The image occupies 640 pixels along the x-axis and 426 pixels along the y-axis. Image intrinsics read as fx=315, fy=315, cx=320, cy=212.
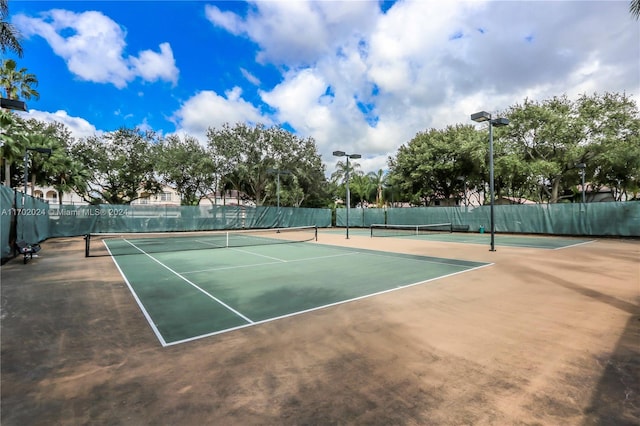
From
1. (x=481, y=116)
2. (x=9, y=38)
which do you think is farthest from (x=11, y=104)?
(x=481, y=116)

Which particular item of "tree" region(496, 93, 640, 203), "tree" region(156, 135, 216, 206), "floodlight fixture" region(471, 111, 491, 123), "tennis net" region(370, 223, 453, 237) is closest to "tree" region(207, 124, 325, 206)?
"tree" region(156, 135, 216, 206)

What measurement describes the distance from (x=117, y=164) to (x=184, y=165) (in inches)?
285

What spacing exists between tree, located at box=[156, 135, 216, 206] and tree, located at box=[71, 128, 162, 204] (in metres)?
1.79

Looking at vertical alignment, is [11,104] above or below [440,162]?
below

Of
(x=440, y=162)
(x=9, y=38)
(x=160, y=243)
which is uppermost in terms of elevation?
(x=9, y=38)

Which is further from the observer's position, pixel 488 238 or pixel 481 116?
pixel 488 238

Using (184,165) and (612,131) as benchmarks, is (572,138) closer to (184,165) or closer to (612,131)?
(612,131)

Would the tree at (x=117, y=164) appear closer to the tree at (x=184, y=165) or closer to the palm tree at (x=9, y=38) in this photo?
the tree at (x=184, y=165)

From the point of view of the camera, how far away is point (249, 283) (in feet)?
25.3

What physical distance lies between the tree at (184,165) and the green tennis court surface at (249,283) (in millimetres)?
27081

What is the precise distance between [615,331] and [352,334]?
3.69m

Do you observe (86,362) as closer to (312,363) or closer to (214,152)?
(312,363)

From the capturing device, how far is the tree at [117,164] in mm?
36156

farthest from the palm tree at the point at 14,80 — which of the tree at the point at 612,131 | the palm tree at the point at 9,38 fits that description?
the tree at the point at 612,131
